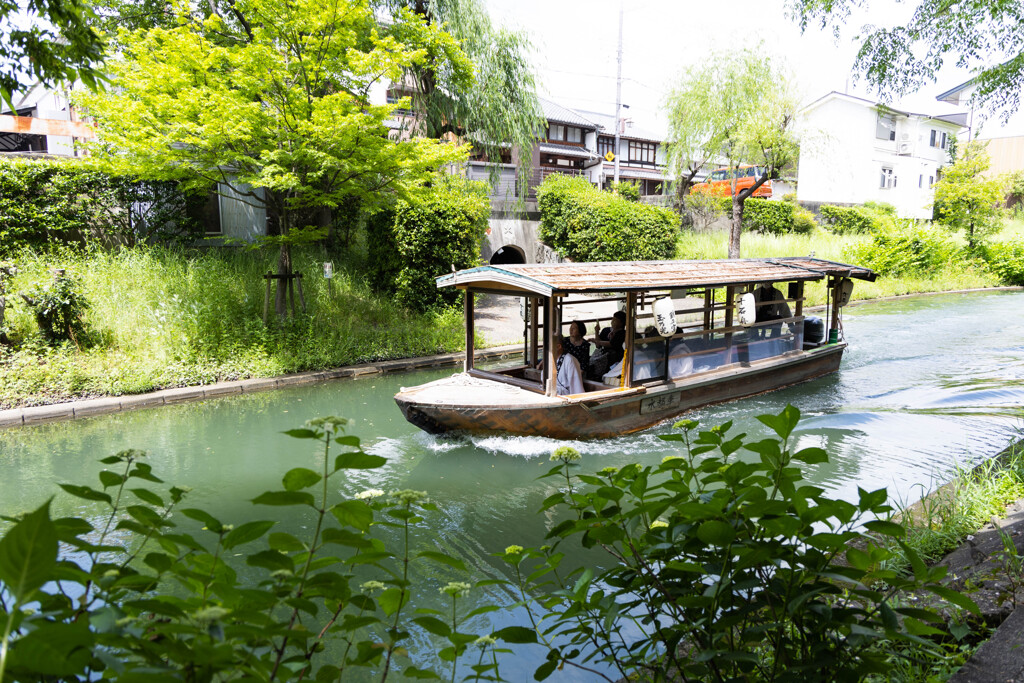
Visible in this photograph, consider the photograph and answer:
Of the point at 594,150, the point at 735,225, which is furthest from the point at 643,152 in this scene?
the point at 735,225

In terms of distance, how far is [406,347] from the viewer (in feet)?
43.7

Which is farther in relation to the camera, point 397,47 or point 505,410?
point 397,47

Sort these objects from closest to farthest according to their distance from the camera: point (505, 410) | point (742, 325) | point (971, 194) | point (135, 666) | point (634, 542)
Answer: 1. point (135, 666)
2. point (634, 542)
3. point (505, 410)
4. point (742, 325)
5. point (971, 194)

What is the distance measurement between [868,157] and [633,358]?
33.3 meters

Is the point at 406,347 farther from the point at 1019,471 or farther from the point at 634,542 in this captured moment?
the point at 634,542

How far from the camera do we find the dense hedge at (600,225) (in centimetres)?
2011

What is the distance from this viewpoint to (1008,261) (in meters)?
26.8

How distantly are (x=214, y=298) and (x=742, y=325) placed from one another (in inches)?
377

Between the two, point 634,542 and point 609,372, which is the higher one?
point 634,542

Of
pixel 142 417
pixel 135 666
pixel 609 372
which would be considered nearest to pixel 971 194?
pixel 609 372

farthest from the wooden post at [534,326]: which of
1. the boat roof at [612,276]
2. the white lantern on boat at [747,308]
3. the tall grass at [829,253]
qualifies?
the tall grass at [829,253]

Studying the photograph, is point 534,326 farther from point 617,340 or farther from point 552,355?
point 552,355

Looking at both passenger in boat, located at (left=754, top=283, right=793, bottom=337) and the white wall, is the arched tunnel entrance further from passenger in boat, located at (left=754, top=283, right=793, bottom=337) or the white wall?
passenger in boat, located at (left=754, top=283, right=793, bottom=337)

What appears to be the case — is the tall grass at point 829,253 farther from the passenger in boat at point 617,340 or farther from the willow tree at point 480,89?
the passenger in boat at point 617,340
